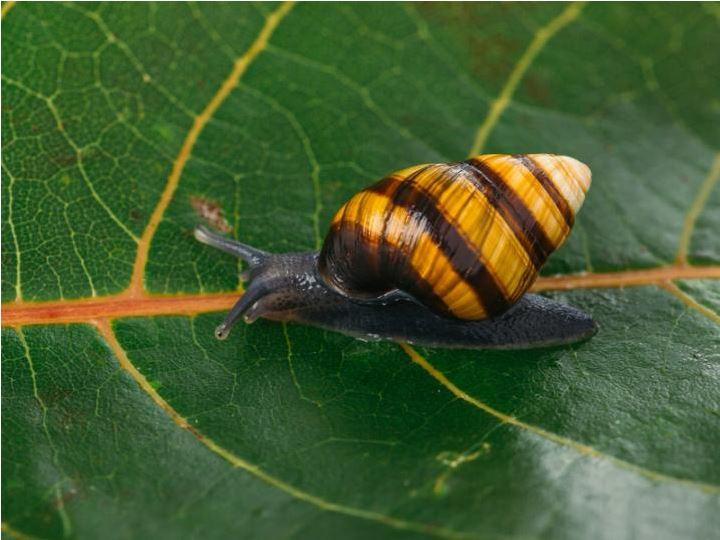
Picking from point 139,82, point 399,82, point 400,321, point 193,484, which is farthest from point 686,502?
point 139,82

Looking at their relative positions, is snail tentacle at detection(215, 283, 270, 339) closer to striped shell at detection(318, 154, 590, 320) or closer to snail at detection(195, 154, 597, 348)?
snail at detection(195, 154, 597, 348)

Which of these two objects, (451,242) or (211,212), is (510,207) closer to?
(451,242)

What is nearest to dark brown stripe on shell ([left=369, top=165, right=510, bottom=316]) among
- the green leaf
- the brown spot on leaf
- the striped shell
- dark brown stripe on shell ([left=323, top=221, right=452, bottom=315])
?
the striped shell

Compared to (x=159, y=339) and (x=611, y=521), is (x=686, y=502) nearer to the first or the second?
(x=611, y=521)

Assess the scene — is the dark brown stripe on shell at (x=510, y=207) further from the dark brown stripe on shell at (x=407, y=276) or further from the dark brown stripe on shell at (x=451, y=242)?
the dark brown stripe on shell at (x=407, y=276)

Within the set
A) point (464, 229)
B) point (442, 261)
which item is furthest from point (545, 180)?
point (442, 261)

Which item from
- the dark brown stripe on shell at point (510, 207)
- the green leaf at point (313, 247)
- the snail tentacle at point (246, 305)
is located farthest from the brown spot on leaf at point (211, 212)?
the dark brown stripe on shell at point (510, 207)

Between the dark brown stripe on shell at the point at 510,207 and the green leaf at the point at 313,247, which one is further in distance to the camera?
the dark brown stripe on shell at the point at 510,207
